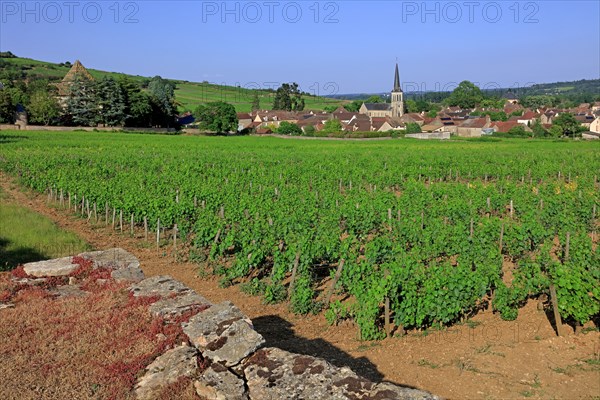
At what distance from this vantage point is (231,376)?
6.59 metres

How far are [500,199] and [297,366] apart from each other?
17498mm

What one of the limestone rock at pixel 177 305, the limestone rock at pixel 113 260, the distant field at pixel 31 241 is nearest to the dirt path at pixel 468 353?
the limestone rock at pixel 177 305

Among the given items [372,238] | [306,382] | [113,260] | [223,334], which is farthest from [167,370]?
[372,238]

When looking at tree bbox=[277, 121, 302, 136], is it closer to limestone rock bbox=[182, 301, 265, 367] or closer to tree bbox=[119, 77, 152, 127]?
tree bbox=[119, 77, 152, 127]

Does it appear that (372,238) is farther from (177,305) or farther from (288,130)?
(288,130)

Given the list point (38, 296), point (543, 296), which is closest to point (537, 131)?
point (543, 296)

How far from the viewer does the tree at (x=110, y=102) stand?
277ft

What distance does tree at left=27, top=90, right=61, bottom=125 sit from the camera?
86312 millimetres

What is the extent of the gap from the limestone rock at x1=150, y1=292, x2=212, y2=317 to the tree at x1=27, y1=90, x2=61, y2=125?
88.4 metres

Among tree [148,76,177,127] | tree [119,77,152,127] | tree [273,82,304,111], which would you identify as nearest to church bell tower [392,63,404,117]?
tree [273,82,304,111]

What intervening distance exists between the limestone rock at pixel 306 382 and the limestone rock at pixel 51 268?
21.6 ft

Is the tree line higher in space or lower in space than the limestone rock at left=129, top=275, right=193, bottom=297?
higher

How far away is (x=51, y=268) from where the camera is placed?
38.4 ft

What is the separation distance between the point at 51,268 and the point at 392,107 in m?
149
